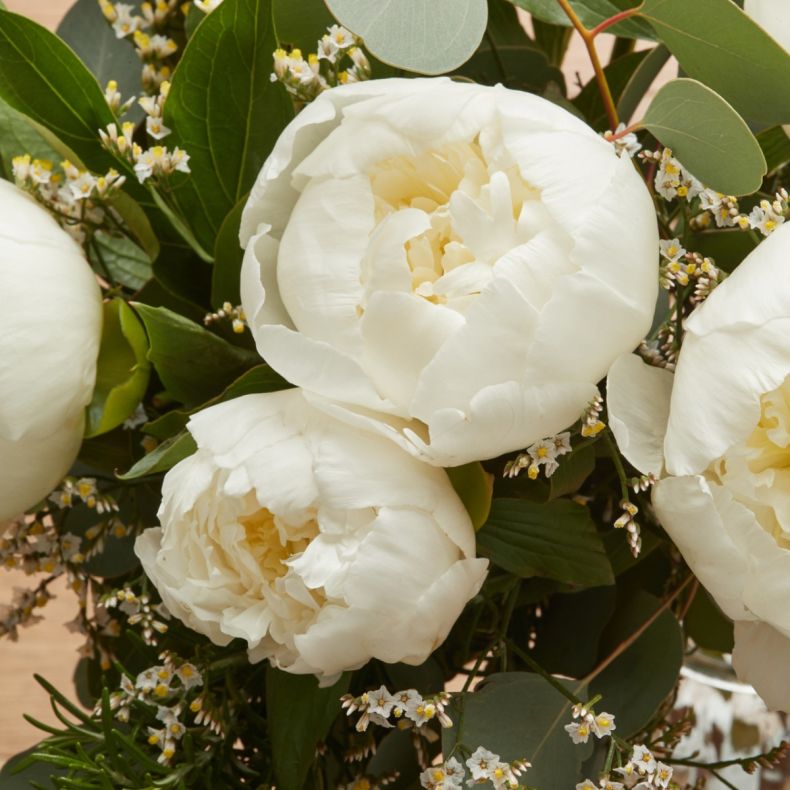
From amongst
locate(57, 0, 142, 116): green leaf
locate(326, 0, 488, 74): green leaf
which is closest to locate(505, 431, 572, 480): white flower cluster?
locate(326, 0, 488, 74): green leaf

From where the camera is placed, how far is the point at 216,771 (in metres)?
0.40

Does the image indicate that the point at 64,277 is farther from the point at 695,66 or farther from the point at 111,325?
the point at 695,66

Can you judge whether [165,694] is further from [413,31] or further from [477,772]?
[413,31]

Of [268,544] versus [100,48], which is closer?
[268,544]

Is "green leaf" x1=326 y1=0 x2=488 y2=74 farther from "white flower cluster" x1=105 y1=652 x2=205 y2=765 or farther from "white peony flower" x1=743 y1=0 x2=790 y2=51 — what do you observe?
"white flower cluster" x1=105 y1=652 x2=205 y2=765

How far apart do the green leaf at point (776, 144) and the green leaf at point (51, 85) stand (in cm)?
22

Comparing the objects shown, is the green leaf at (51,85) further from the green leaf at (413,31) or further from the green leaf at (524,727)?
the green leaf at (524,727)

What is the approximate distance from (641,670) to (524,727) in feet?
0.21

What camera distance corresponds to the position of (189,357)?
14.6 inches

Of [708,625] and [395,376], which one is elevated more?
[395,376]

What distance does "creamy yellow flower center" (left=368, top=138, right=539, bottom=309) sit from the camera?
0.30m

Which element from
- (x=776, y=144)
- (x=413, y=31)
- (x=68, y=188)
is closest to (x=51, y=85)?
(x=68, y=188)

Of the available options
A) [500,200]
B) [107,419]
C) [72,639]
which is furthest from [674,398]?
[72,639]

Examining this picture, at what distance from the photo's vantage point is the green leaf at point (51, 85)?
0.38 metres
